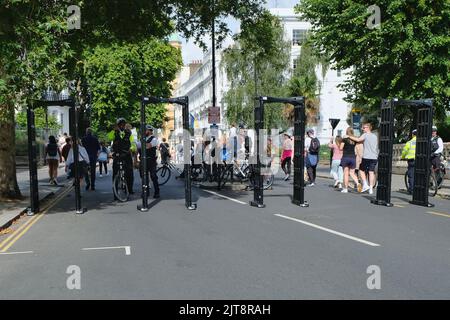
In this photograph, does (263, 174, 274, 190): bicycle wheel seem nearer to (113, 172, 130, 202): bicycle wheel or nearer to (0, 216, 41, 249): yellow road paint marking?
(113, 172, 130, 202): bicycle wheel

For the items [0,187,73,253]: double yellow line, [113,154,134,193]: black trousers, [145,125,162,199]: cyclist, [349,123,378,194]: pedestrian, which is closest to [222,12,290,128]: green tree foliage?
[349,123,378,194]: pedestrian

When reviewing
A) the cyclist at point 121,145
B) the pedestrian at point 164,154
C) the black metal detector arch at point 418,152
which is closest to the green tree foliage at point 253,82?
the pedestrian at point 164,154

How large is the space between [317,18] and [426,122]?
12.9 m

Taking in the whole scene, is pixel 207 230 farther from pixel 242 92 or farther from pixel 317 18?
pixel 242 92

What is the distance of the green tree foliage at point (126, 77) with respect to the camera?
154ft

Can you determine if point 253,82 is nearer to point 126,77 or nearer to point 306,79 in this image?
point 306,79

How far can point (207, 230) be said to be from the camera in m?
8.85

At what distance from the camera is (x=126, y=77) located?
4731 cm

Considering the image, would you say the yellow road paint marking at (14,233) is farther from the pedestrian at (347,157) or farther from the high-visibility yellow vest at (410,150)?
the high-visibility yellow vest at (410,150)

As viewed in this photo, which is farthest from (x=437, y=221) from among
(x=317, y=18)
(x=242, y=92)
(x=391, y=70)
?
(x=242, y=92)

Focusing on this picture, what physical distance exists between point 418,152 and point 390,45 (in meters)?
9.95

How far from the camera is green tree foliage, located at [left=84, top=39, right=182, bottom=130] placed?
47031 mm

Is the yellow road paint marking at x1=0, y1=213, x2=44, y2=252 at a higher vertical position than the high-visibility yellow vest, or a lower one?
lower

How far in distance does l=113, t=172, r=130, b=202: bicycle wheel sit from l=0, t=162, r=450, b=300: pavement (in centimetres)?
125
